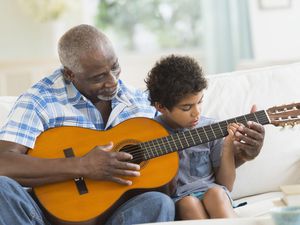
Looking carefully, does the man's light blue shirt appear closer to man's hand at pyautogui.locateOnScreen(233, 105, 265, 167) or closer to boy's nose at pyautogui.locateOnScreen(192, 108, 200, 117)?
boy's nose at pyautogui.locateOnScreen(192, 108, 200, 117)

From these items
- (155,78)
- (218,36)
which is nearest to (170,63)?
(155,78)

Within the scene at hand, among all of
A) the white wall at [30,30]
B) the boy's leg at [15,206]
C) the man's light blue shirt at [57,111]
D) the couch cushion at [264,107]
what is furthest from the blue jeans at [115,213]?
the white wall at [30,30]

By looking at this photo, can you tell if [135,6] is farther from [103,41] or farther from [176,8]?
[103,41]

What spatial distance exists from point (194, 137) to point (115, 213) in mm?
365

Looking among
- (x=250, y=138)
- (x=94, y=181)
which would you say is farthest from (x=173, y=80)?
(x=94, y=181)

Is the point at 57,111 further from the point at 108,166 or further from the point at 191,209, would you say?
the point at 191,209

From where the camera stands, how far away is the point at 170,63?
7.39 ft

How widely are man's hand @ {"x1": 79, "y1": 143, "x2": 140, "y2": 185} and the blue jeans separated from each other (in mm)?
100

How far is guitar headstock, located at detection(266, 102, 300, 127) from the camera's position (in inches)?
80.7

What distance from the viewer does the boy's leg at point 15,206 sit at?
6.19 ft

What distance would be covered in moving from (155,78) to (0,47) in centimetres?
337

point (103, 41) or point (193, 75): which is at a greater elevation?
point (103, 41)

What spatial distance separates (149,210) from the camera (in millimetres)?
1954

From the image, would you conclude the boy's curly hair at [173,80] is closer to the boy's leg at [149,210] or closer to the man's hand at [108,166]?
the man's hand at [108,166]
